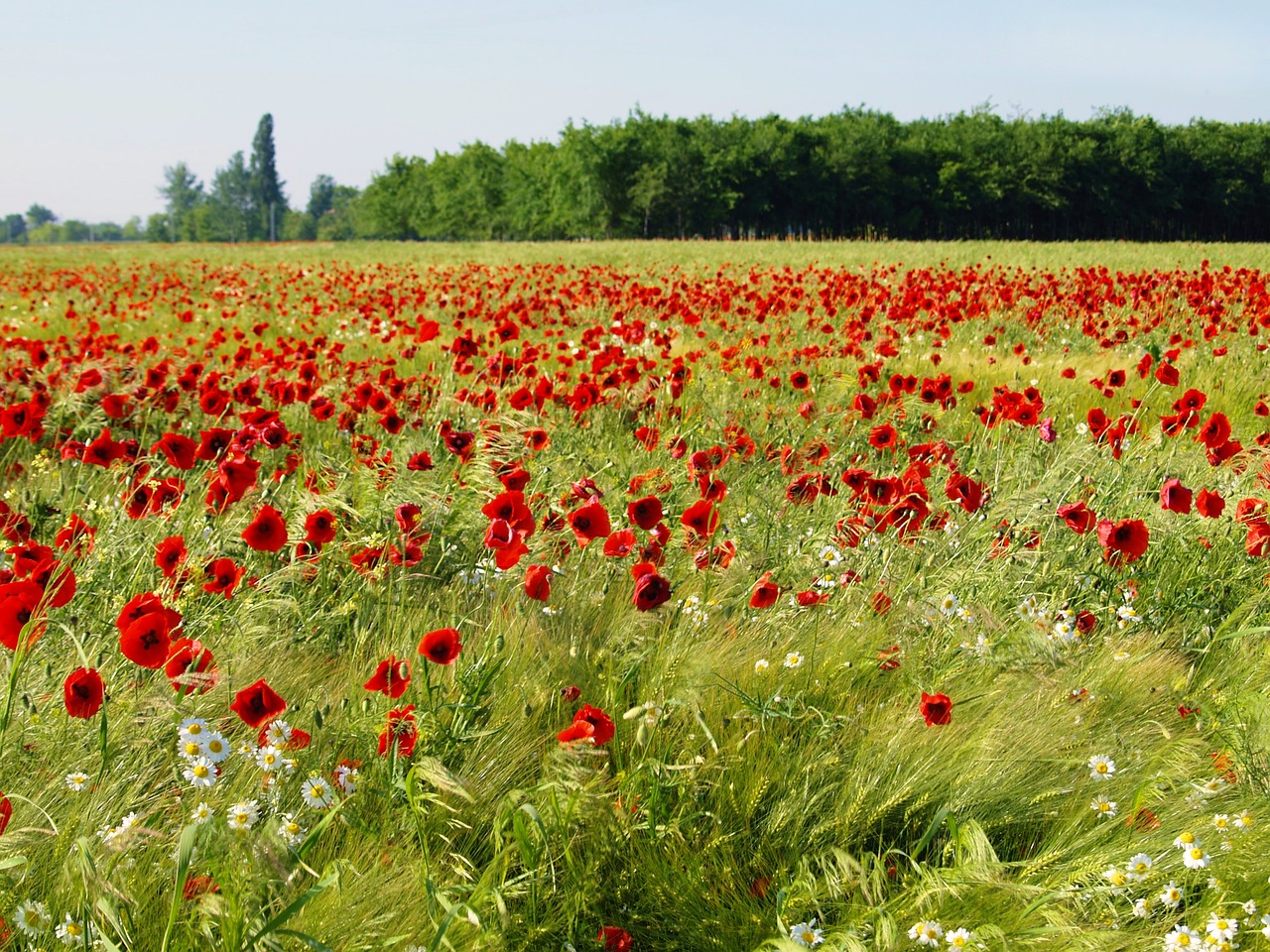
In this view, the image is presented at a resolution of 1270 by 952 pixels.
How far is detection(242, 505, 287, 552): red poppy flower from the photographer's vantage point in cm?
198

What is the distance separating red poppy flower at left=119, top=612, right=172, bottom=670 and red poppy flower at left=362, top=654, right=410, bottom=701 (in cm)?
35

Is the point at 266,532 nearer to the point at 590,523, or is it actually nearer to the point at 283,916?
the point at 590,523

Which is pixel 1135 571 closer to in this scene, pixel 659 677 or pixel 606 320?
pixel 659 677

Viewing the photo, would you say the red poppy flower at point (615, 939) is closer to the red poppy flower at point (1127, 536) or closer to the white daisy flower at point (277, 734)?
the white daisy flower at point (277, 734)

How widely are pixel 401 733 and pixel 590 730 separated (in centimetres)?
34

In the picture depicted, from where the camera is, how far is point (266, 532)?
201 centimetres

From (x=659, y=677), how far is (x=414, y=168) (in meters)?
75.9

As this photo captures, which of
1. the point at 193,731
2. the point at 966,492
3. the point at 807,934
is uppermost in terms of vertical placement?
the point at 966,492

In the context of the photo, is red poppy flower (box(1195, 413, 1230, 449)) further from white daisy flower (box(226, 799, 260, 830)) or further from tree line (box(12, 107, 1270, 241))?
tree line (box(12, 107, 1270, 241))

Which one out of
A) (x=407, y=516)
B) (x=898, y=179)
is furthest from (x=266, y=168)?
(x=407, y=516)

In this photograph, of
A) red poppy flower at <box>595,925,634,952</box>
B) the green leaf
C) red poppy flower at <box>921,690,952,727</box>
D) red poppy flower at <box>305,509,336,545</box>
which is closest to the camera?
the green leaf

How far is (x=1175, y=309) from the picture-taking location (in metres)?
8.23

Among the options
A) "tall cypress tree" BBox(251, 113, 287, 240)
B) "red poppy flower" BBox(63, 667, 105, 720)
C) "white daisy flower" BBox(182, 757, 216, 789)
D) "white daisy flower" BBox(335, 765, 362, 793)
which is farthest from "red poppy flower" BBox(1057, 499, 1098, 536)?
"tall cypress tree" BBox(251, 113, 287, 240)

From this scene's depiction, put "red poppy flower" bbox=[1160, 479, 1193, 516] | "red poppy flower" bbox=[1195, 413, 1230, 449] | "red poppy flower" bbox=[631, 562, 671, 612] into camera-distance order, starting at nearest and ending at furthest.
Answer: "red poppy flower" bbox=[631, 562, 671, 612] < "red poppy flower" bbox=[1160, 479, 1193, 516] < "red poppy flower" bbox=[1195, 413, 1230, 449]
